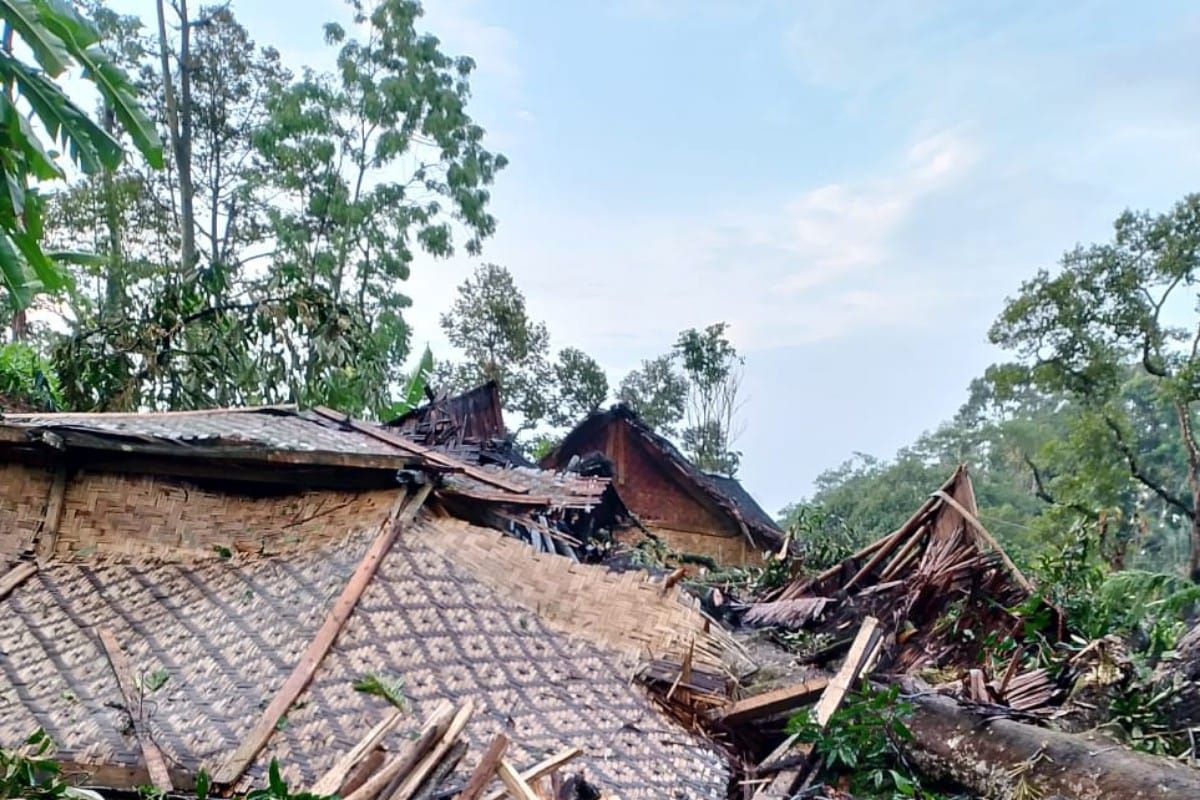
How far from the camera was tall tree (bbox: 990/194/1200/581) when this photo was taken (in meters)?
12.7

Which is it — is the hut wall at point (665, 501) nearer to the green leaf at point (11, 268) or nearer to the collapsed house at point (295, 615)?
the collapsed house at point (295, 615)

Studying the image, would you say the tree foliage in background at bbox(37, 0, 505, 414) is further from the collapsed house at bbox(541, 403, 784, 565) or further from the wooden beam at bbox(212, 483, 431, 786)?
the wooden beam at bbox(212, 483, 431, 786)

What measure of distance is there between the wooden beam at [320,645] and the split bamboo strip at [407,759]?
55 cm

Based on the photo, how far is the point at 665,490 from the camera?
1342 centimetres

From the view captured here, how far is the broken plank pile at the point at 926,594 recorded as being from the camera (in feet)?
15.0

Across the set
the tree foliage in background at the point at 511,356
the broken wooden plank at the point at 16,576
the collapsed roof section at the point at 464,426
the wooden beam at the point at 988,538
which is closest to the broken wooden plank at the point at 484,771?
the broken wooden plank at the point at 16,576

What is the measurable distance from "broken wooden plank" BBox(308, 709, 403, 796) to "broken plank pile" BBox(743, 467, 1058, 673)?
9.72 ft

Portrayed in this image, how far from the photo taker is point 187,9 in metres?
15.0

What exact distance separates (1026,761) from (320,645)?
280 centimetres

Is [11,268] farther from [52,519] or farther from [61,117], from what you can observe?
[52,519]

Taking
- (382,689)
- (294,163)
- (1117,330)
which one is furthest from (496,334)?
(382,689)

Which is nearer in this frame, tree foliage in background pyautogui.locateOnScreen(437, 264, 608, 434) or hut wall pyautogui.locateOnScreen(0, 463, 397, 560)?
hut wall pyautogui.locateOnScreen(0, 463, 397, 560)

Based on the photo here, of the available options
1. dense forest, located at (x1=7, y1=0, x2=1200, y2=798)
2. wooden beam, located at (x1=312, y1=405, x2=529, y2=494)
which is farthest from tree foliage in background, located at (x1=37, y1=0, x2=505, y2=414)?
wooden beam, located at (x1=312, y1=405, x2=529, y2=494)

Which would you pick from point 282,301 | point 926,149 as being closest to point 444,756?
point 282,301
